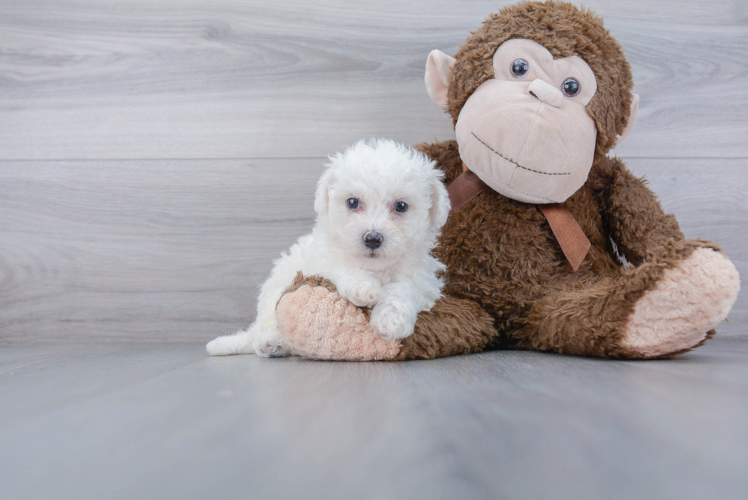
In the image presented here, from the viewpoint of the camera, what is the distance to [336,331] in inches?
31.6

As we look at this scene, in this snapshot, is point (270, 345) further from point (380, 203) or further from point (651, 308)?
point (651, 308)

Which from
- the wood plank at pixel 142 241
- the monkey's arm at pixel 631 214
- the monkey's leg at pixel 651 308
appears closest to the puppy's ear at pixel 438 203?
the monkey's leg at pixel 651 308

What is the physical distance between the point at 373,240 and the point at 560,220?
0.37 metres

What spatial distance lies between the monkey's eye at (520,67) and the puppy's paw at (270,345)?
604mm

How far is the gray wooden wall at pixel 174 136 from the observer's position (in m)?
1.29

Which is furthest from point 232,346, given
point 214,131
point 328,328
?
point 214,131

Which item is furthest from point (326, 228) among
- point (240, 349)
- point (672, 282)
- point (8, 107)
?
point (8, 107)

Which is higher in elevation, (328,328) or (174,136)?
(174,136)

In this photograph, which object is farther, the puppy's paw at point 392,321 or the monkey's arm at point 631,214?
the monkey's arm at point 631,214

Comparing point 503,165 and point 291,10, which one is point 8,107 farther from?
point 503,165

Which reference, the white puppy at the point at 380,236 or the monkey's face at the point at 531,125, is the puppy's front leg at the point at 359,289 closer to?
the white puppy at the point at 380,236

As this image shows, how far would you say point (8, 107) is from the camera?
1303mm

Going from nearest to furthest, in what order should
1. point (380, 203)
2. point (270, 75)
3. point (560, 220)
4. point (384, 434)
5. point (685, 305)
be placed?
point (384, 434) < point (685, 305) < point (380, 203) < point (560, 220) < point (270, 75)

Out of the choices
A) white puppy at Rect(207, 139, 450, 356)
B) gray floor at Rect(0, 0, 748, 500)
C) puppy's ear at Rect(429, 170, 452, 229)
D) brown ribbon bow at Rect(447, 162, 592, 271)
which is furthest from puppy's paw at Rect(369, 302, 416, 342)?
gray floor at Rect(0, 0, 748, 500)
